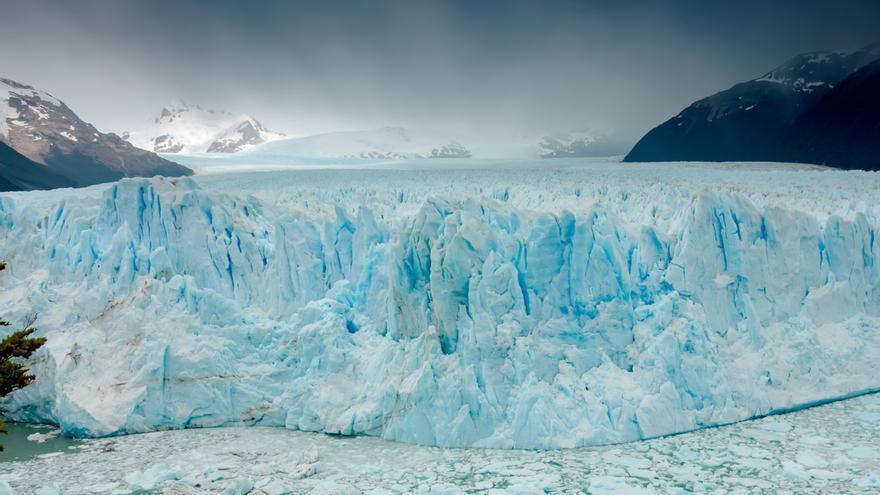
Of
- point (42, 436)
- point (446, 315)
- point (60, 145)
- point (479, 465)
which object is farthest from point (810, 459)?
point (60, 145)

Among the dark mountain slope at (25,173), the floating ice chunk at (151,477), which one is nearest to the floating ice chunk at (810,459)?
the floating ice chunk at (151,477)

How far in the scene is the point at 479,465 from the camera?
28.6 feet

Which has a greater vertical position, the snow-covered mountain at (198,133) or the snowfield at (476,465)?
the snow-covered mountain at (198,133)

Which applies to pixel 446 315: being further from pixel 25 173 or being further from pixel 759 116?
pixel 25 173

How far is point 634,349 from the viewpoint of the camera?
1038 cm

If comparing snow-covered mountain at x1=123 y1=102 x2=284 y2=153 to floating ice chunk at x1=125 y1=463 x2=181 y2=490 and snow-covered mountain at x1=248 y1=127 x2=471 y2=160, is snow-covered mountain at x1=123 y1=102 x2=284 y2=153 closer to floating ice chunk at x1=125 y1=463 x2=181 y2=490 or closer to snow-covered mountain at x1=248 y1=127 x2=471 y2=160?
snow-covered mountain at x1=248 y1=127 x2=471 y2=160

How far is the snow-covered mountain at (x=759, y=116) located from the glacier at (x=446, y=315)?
16.6 m

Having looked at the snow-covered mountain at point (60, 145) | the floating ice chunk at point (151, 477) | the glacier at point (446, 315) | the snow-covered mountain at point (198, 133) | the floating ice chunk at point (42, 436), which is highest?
the snow-covered mountain at point (198, 133)

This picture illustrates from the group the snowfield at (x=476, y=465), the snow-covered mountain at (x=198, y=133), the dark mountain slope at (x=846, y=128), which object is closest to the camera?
the snowfield at (x=476, y=465)

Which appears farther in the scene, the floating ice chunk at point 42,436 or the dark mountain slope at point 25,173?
the dark mountain slope at point 25,173

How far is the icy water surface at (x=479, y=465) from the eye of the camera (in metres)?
7.95

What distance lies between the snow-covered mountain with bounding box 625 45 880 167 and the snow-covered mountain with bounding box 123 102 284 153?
88884mm

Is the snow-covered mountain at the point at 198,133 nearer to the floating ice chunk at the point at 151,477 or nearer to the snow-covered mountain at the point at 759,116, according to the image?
the snow-covered mountain at the point at 759,116

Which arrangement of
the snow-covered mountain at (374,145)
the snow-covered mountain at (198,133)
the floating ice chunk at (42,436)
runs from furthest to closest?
the snow-covered mountain at (198,133)
the snow-covered mountain at (374,145)
the floating ice chunk at (42,436)
